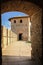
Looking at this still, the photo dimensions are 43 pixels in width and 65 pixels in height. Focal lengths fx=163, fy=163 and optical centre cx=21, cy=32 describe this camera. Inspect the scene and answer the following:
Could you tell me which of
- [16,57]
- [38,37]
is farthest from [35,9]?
[16,57]

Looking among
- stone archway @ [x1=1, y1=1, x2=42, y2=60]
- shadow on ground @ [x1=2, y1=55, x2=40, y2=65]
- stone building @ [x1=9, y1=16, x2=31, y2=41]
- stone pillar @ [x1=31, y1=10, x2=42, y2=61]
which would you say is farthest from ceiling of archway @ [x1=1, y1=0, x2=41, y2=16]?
stone building @ [x1=9, y1=16, x2=31, y2=41]

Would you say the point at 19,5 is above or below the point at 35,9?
above

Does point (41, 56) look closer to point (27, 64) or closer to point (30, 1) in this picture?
point (27, 64)

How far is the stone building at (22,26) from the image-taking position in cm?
2995

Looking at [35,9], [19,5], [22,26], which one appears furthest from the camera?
[22,26]

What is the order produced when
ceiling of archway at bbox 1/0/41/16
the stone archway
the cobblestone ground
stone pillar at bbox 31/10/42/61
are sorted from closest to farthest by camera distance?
ceiling of archway at bbox 1/0/41/16 → the stone archway → stone pillar at bbox 31/10/42/61 → the cobblestone ground

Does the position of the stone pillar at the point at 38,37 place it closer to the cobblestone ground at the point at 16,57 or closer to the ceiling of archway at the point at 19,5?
the ceiling of archway at the point at 19,5

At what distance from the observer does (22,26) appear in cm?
3055

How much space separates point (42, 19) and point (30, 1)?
0.90m

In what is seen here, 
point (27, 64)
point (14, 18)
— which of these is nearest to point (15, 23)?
point (14, 18)

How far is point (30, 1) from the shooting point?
6473 mm

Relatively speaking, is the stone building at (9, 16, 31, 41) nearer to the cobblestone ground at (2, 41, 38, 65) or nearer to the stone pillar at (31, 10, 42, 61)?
the cobblestone ground at (2, 41, 38, 65)

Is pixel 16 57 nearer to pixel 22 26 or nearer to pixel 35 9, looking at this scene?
pixel 35 9

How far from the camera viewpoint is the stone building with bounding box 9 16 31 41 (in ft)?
98.3
